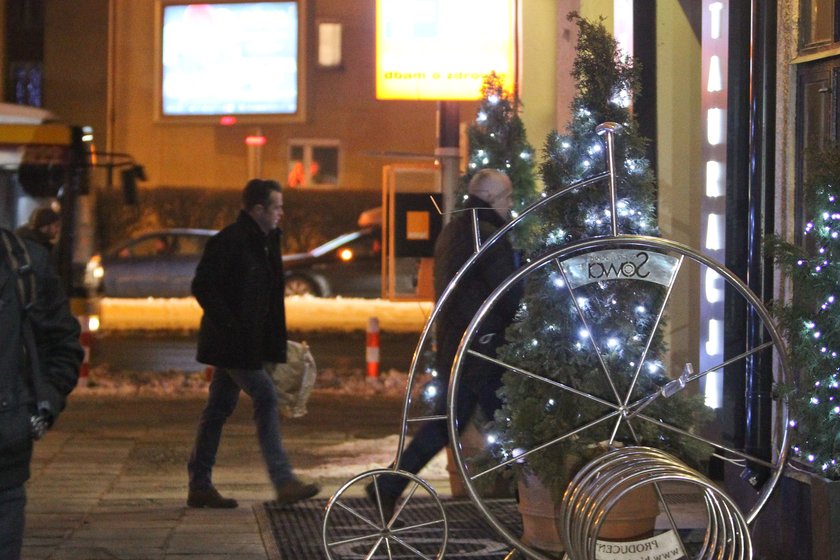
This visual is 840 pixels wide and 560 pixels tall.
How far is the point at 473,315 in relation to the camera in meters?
6.49

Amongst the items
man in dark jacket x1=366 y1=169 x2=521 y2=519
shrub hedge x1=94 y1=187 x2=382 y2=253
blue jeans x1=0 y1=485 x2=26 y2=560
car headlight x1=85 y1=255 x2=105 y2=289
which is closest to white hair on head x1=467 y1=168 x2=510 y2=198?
man in dark jacket x1=366 y1=169 x2=521 y2=519

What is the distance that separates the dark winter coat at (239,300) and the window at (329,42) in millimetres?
25918

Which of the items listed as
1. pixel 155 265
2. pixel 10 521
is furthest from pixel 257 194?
pixel 155 265

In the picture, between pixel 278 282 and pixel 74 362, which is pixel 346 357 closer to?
pixel 278 282

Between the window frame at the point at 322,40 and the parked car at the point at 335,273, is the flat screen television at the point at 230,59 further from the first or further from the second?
the window frame at the point at 322,40

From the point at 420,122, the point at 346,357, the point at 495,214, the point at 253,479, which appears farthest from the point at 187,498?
the point at 420,122

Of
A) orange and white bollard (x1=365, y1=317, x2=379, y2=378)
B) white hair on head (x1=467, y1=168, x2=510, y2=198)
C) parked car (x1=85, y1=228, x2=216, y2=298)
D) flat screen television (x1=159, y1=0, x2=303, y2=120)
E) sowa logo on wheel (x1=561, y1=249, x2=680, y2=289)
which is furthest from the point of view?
parked car (x1=85, y1=228, x2=216, y2=298)

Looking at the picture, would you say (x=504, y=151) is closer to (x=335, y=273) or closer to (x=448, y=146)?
(x=448, y=146)

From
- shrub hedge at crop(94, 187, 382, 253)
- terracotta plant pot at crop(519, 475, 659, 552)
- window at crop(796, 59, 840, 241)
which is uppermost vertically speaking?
shrub hedge at crop(94, 187, 382, 253)

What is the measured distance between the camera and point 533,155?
27.5 ft

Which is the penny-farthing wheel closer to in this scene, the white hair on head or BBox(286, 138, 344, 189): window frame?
the white hair on head

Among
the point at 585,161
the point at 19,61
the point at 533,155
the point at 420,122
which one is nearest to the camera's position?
the point at 585,161

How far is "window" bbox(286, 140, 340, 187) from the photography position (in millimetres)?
33469

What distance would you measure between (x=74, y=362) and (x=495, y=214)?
3013mm
